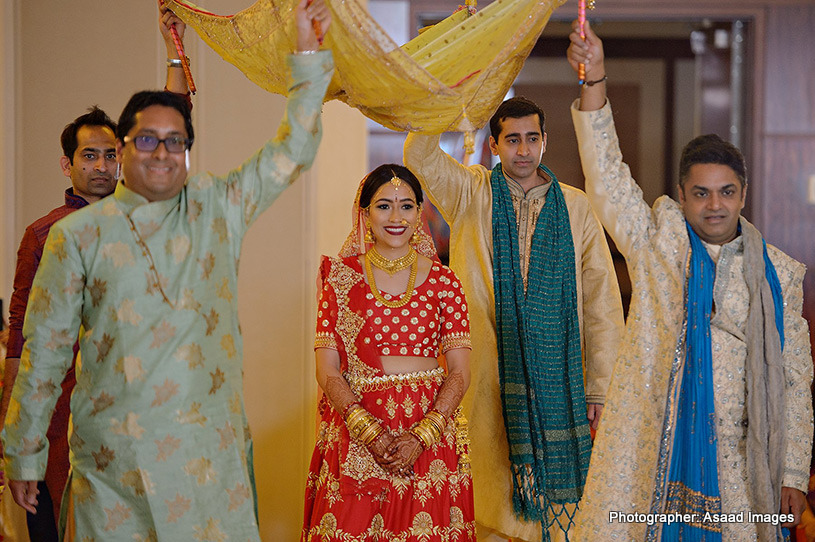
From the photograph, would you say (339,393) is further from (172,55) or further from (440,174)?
(172,55)

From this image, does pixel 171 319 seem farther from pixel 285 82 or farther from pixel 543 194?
pixel 543 194

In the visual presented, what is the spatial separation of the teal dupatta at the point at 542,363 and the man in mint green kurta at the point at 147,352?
1.41 m

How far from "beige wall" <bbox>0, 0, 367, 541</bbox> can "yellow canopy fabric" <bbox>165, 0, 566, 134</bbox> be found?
4.60ft

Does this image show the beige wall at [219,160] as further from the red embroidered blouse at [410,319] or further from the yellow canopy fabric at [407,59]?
the yellow canopy fabric at [407,59]

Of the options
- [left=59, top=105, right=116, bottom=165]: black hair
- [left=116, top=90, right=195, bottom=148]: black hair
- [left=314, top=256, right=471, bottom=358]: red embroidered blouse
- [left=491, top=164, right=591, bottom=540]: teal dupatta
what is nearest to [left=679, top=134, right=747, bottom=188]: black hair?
[left=491, top=164, right=591, bottom=540]: teal dupatta

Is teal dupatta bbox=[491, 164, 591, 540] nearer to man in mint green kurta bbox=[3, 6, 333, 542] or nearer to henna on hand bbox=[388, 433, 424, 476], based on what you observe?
henna on hand bbox=[388, 433, 424, 476]

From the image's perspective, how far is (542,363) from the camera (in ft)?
11.6

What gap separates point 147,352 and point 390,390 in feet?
3.72

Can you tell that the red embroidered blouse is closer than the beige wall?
Yes

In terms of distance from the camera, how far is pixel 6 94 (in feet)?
15.2

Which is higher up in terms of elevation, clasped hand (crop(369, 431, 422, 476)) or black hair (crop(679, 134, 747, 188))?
black hair (crop(679, 134, 747, 188))

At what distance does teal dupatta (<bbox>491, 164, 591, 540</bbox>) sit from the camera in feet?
11.6

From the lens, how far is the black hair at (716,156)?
2.78 m

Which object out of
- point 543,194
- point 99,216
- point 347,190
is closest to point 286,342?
point 347,190
